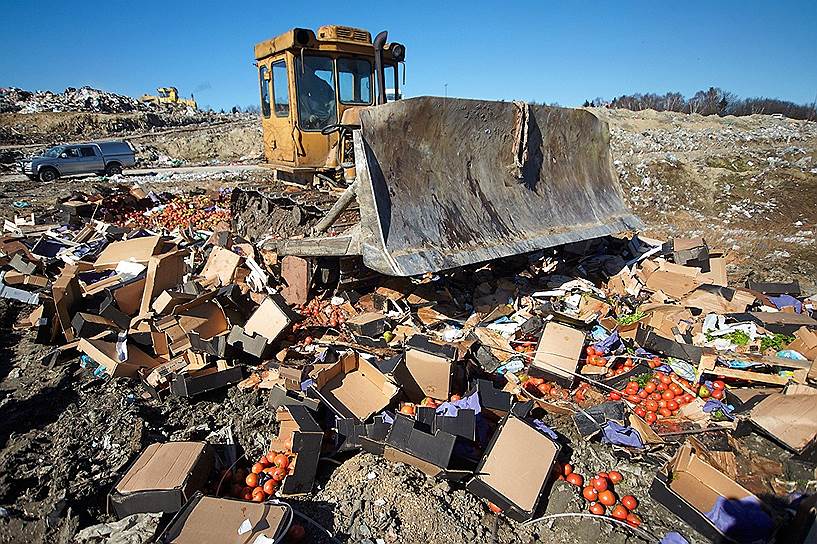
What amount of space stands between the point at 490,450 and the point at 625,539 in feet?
2.88

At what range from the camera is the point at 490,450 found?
9.23 feet

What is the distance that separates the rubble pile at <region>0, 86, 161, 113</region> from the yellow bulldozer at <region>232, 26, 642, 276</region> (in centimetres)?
3462

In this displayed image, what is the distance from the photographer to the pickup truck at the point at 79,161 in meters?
15.0

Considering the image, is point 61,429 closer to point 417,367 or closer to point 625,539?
point 417,367

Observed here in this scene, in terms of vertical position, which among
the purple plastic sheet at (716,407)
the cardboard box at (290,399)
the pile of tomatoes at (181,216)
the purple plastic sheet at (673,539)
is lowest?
the purple plastic sheet at (673,539)

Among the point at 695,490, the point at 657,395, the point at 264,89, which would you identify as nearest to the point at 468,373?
the point at 657,395

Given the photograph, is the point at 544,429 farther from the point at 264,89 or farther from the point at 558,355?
the point at 264,89

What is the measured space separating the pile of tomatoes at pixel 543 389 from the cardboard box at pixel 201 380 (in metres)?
2.53

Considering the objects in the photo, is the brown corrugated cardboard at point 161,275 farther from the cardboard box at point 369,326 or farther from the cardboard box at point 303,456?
the cardboard box at point 303,456

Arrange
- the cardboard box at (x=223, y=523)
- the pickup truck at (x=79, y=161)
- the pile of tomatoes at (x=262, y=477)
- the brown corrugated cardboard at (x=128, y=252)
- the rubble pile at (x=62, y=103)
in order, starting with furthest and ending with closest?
the rubble pile at (x=62, y=103) → the pickup truck at (x=79, y=161) → the brown corrugated cardboard at (x=128, y=252) → the pile of tomatoes at (x=262, y=477) → the cardboard box at (x=223, y=523)

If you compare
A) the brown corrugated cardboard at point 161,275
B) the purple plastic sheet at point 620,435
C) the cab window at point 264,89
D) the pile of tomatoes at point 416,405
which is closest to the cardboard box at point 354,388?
the pile of tomatoes at point 416,405

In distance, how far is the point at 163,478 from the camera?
2.52 meters

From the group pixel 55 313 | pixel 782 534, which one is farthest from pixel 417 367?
pixel 55 313

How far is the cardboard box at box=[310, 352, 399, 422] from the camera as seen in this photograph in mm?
3215
